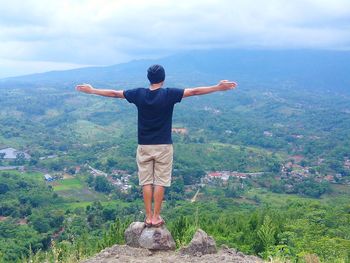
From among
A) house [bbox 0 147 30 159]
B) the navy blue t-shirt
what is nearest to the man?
the navy blue t-shirt

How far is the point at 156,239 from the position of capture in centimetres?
511

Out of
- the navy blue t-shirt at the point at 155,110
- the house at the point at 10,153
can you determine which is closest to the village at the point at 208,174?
the house at the point at 10,153

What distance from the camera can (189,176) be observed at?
43812 mm

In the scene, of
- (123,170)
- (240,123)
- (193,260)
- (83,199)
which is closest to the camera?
(193,260)

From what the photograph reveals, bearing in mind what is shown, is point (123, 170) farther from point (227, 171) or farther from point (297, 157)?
point (297, 157)

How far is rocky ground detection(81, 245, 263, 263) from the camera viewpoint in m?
4.62

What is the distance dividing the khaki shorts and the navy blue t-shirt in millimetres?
76

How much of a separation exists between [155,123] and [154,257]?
1473 mm

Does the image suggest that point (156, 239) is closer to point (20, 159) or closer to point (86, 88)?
point (86, 88)

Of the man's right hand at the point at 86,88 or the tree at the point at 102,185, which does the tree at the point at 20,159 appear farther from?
the man's right hand at the point at 86,88

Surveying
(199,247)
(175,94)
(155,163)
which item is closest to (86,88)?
(175,94)

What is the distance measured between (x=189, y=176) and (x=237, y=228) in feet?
117

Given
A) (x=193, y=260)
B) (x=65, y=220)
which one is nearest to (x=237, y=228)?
(x=193, y=260)

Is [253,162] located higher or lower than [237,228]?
lower
